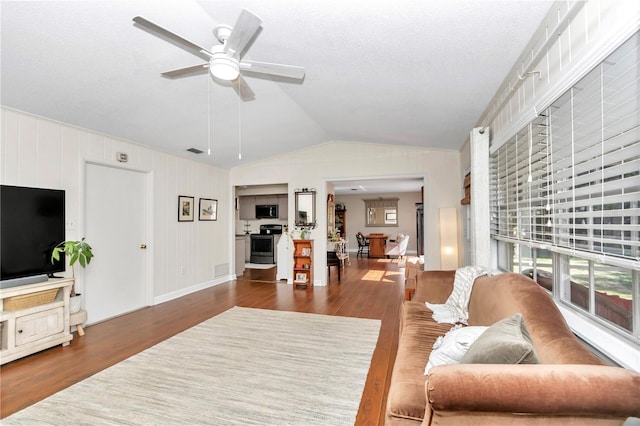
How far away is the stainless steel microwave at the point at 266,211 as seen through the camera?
28.5 ft

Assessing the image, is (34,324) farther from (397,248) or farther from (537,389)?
(397,248)

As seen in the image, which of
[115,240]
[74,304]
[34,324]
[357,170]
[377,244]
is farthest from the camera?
[377,244]

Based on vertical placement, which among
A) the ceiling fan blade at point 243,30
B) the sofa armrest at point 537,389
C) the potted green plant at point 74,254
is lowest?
the sofa armrest at point 537,389

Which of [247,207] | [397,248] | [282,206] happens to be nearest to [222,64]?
[282,206]

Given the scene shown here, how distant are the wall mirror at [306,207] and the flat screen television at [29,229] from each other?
371 cm

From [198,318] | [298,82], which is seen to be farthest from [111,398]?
[298,82]

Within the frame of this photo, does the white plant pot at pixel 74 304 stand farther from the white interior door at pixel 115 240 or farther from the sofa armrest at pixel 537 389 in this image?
the sofa armrest at pixel 537 389

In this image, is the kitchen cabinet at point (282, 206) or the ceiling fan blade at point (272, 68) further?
the kitchen cabinet at point (282, 206)

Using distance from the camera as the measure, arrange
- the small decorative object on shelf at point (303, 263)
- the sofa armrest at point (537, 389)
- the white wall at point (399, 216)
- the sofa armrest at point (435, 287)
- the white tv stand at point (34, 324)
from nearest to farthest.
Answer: the sofa armrest at point (537, 389)
the white tv stand at point (34, 324)
the sofa armrest at point (435, 287)
the small decorative object on shelf at point (303, 263)
the white wall at point (399, 216)

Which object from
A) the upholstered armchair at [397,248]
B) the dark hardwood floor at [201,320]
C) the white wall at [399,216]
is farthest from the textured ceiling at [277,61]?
the white wall at [399,216]

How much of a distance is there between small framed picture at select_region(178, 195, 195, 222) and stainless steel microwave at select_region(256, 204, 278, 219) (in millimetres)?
3407

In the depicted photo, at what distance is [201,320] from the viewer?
3777 mm

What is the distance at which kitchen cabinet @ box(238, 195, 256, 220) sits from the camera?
351 inches

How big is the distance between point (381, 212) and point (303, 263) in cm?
694
